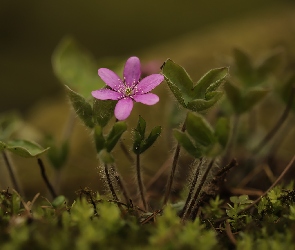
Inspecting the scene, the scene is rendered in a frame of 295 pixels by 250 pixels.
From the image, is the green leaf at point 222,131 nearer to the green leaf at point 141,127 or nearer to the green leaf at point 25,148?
the green leaf at point 141,127

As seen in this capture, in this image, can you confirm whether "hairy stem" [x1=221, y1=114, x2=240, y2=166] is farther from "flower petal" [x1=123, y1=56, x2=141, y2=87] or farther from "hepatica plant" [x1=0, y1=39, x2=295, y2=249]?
"flower petal" [x1=123, y1=56, x2=141, y2=87]

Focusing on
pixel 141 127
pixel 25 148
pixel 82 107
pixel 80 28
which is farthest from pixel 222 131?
pixel 80 28

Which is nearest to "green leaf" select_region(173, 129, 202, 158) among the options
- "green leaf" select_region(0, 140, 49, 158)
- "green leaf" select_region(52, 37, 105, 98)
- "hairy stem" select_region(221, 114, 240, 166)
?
"green leaf" select_region(0, 140, 49, 158)

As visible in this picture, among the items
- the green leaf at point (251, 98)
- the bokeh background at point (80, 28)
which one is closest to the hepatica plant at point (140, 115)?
the green leaf at point (251, 98)

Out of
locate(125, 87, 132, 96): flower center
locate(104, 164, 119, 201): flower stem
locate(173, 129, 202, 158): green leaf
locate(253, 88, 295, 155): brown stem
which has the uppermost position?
locate(125, 87, 132, 96): flower center

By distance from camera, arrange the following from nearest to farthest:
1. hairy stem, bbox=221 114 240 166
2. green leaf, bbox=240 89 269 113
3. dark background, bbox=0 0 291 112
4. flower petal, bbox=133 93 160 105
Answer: flower petal, bbox=133 93 160 105, green leaf, bbox=240 89 269 113, hairy stem, bbox=221 114 240 166, dark background, bbox=0 0 291 112

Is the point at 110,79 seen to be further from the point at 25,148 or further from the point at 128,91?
the point at 25,148
